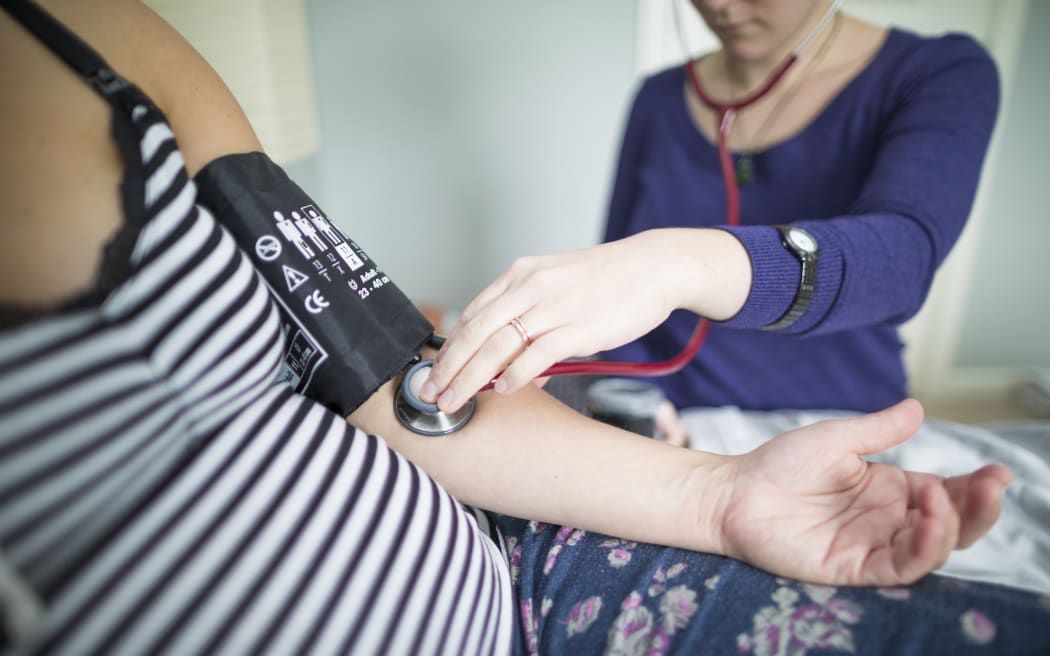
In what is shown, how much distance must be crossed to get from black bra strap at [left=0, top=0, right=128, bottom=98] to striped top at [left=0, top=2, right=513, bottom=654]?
0.01m

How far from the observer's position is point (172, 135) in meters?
0.47

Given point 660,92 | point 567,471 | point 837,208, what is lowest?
point 837,208

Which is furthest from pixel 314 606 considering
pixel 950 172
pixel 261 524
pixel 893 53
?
pixel 893 53

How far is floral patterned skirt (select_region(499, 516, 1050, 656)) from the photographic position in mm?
431

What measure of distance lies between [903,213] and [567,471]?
20.5 inches

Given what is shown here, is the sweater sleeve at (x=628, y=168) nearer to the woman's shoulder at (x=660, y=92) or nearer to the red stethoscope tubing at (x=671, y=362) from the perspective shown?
the woman's shoulder at (x=660, y=92)

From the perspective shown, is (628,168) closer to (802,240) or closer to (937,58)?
(937,58)

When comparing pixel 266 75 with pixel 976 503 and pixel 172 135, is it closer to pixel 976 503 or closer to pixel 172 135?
pixel 172 135

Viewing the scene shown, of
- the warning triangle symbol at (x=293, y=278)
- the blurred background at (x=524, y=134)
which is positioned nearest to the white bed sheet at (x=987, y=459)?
the warning triangle symbol at (x=293, y=278)

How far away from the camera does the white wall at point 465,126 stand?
5.87 feet

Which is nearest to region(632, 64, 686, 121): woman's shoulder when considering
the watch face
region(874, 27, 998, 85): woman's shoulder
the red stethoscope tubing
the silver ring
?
the red stethoscope tubing

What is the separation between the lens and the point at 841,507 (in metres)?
0.52

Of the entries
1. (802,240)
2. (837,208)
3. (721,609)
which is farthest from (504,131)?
(721,609)

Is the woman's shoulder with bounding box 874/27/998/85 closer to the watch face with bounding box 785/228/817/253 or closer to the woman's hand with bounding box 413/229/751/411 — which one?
the watch face with bounding box 785/228/817/253
